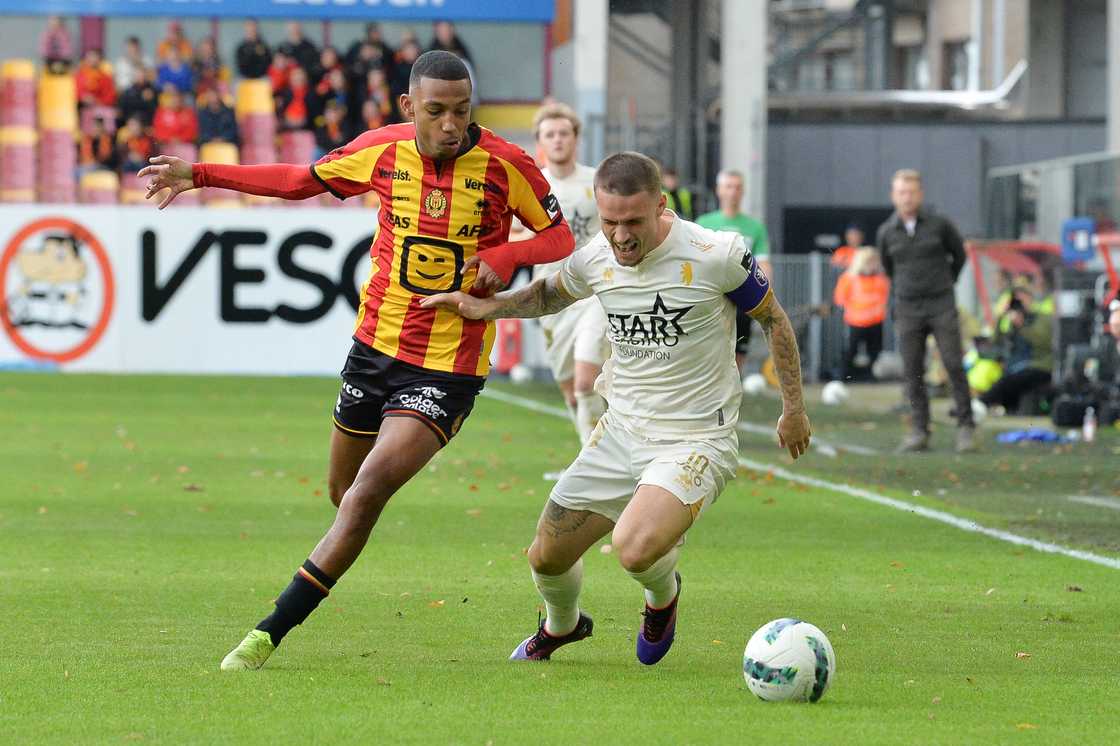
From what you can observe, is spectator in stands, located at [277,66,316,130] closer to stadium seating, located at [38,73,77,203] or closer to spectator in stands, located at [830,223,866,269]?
stadium seating, located at [38,73,77,203]

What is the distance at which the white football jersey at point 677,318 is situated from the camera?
6453mm

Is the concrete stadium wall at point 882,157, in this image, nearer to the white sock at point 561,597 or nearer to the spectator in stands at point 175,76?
the spectator in stands at point 175,76

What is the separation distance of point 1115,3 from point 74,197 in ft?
51.3

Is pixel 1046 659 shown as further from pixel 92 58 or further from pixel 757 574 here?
pixel 92 58

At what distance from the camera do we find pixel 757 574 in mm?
8797

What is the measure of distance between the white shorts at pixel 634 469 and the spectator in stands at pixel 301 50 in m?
25.5

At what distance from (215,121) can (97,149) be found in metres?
1.92

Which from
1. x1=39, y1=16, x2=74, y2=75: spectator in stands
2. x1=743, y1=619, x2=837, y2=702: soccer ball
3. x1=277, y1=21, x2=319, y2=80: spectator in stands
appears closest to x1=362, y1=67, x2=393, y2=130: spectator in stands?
x1=277, y1=21, x2=319, y2=80: spectator in stands

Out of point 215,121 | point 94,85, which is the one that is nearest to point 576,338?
point 215,121

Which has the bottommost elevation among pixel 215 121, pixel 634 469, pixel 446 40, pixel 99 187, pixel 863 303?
pixel 634 469

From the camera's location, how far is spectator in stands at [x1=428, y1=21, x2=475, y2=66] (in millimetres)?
31375

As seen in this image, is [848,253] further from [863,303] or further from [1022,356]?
[1022,356]

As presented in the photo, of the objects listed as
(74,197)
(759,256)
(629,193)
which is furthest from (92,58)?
(629,193)

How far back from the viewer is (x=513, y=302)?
6.66 meters
